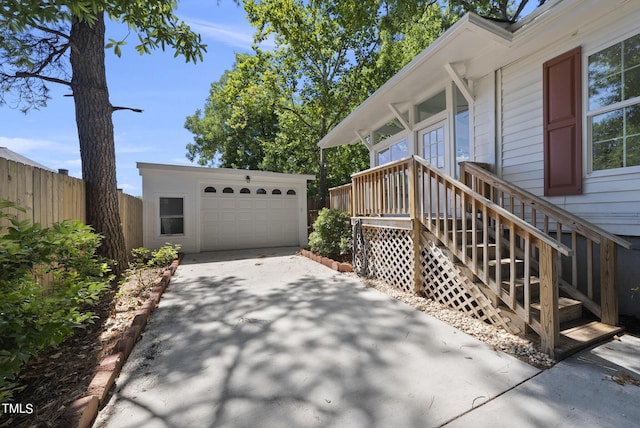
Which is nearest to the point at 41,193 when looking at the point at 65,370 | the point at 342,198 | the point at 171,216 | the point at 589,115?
the point at 65,370

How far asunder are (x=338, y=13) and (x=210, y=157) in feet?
43.9

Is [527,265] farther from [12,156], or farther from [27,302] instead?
[12,156]

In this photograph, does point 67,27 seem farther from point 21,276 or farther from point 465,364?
point 465,364

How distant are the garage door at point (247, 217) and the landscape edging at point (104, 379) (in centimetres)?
567

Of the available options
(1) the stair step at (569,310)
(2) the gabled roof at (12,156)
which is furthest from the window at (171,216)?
(1) the stair step at (569,310)

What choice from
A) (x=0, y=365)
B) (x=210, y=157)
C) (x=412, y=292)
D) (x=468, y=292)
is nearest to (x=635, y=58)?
(x=468, y=292)

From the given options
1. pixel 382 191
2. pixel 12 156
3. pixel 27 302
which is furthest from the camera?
pixel 12 156

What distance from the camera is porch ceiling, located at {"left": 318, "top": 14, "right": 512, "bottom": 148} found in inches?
137

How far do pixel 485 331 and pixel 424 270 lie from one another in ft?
3.81

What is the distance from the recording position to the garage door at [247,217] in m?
8.83

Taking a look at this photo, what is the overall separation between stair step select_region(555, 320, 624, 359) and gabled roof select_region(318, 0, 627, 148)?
3.10m

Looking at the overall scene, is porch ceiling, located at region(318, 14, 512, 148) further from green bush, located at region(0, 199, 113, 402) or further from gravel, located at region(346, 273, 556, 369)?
green bush, located at region(0, 199, 113, 402)

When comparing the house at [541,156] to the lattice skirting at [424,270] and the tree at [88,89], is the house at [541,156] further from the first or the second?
the tree at [88,89]

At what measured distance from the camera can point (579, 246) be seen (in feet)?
11.4
